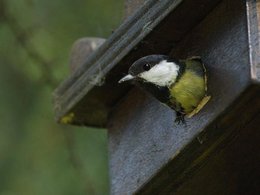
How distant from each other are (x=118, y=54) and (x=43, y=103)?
1291 millimetres

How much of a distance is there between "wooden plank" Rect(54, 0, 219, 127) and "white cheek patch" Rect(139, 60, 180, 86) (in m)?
0.12

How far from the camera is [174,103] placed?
7.51ft

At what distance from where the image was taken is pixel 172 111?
2416 mm

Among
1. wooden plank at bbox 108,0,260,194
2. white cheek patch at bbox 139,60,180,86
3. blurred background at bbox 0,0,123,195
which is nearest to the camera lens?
wooden plank at bbox 108,0,260,194

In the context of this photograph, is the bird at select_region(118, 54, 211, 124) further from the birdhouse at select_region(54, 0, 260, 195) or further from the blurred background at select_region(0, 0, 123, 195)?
the blurred background at select_region(0, 0, 123, 195)

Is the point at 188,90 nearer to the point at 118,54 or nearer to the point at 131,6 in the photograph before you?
the point at 118,54

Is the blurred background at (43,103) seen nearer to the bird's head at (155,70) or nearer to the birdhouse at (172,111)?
the birdhouse at (172,111)

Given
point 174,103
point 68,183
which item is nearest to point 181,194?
point 174,103

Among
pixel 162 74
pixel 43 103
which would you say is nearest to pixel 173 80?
pixel 162 74

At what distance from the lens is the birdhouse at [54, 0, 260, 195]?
86.2 inches

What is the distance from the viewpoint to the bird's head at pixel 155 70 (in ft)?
7.49

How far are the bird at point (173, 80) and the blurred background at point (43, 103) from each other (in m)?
1.25

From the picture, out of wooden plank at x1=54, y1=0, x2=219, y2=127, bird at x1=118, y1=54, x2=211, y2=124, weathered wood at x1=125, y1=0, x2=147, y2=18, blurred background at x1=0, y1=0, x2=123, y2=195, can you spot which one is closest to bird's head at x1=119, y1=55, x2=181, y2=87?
bird at x1=118, y1=54, x2=211, y2=124

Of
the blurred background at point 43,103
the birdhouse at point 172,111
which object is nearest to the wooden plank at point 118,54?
the birdhouse at point 172,111
